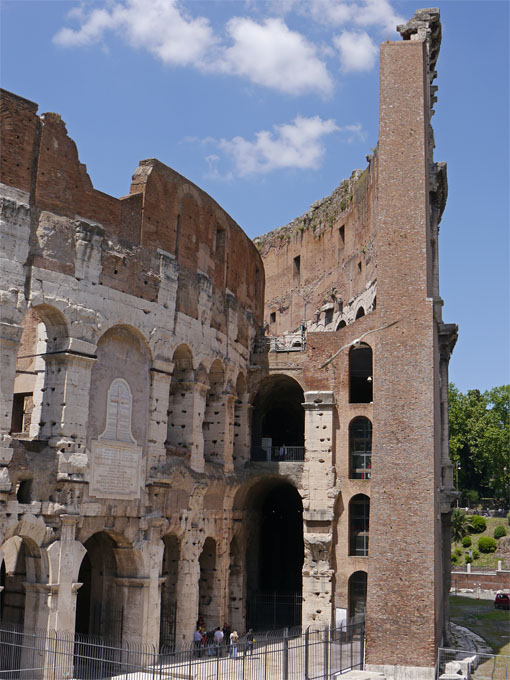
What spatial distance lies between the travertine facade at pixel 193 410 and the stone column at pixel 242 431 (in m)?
0.07

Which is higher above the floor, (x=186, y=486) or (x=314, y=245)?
(x=314, y=245)

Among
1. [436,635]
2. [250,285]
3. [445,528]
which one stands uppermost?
[250,285]

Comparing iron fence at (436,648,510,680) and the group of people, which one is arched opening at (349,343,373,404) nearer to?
the group of people

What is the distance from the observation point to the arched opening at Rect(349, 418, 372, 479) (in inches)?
1049

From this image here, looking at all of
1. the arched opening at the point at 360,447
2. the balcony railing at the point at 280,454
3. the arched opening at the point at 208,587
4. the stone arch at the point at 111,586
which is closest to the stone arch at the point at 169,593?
the stone arch at the point at 111,586

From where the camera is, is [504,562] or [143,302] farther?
[504,562]

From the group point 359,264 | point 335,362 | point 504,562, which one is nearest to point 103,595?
point 335,362

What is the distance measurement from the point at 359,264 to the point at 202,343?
33.3 feet

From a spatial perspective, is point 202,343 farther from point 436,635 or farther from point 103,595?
point 436,635

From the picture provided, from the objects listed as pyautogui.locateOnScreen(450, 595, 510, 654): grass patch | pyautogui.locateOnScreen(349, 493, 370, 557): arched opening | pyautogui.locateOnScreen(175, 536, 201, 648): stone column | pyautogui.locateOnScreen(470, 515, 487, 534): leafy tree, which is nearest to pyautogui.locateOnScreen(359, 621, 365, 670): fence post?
pyautogui.locateOnScreen(349, 493, 370, 557): arched opening

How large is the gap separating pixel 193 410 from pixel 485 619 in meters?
17.1

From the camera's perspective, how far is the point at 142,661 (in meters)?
20.1

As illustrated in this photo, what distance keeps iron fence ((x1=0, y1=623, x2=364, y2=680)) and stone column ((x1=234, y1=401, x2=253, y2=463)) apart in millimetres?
6924

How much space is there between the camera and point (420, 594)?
69.3 feet
